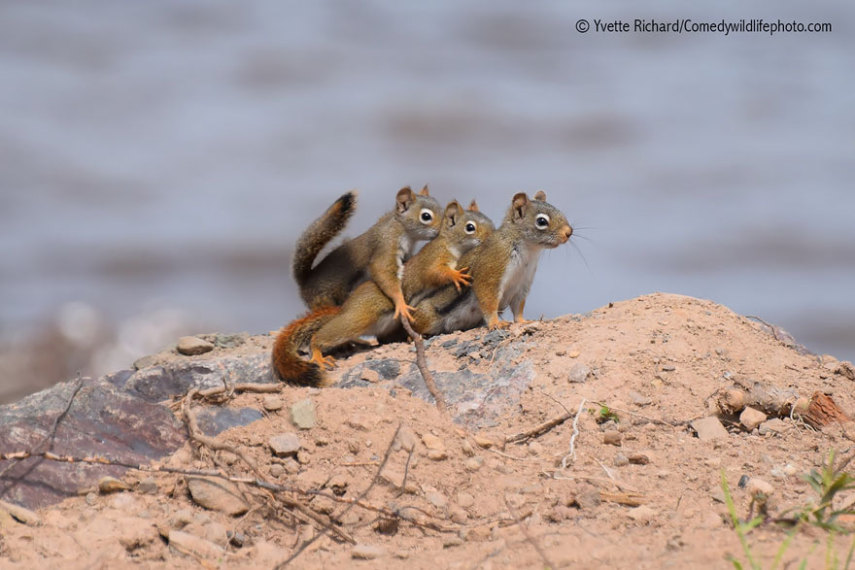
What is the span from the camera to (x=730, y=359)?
20.9 feet

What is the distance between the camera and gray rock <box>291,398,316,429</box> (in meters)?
5.41

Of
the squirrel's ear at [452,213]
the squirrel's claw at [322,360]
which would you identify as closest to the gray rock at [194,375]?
the squirrel's claw at [322,360]

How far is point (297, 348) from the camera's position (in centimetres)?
694

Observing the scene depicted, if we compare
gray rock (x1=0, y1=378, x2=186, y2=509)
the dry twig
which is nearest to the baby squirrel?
gray rock (x1=0, y1=378, x2=186, y2=509)

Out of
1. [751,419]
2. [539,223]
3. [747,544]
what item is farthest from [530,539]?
[539,223]

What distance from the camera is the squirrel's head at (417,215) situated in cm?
746

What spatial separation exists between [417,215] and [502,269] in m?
0.81

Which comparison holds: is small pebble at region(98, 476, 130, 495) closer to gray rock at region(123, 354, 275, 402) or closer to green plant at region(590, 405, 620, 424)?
gray rock at region(123, 354, 275, 402)

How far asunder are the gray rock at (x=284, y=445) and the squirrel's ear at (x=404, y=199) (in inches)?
107

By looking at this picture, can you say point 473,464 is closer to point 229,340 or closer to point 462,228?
point 462,228

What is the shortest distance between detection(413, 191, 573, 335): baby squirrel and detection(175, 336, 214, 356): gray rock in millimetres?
1718

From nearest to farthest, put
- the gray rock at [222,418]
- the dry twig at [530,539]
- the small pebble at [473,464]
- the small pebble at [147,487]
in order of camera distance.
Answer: the dry twig at [530,539] → the small pebble at [147,487] → the small pebble at [473,464] → the gray rock at [222,418]

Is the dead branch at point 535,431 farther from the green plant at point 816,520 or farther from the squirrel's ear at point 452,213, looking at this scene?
the squirrel's ear at point 452,213

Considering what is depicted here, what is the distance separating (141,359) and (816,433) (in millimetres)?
4855
